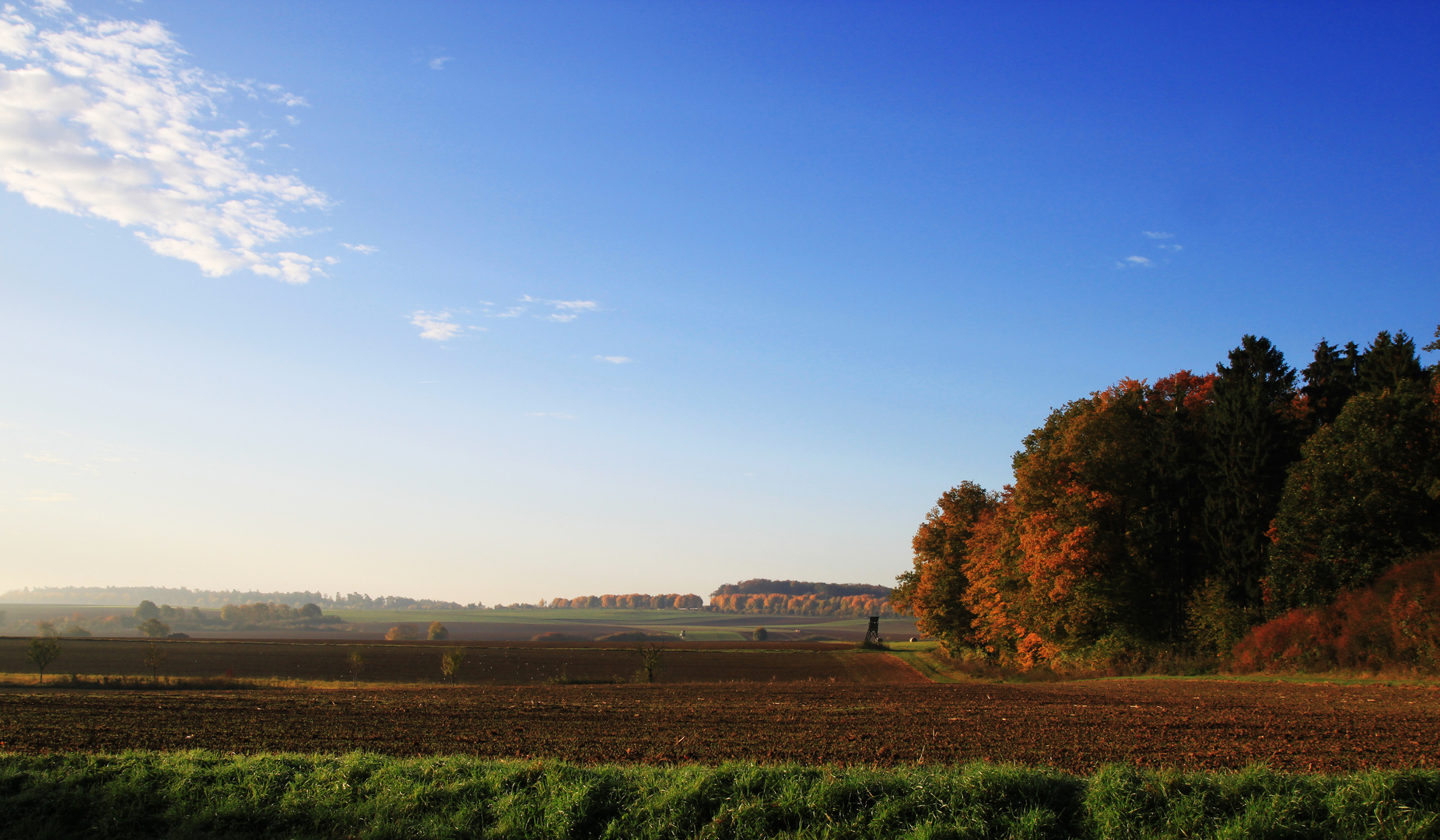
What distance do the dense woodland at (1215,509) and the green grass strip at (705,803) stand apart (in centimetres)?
2982

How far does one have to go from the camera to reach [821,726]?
65.5 feet

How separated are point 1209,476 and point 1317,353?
11.4 meters

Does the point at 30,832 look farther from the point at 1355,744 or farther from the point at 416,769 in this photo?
the point at 1355,744

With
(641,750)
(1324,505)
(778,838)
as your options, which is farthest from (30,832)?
(1324,505)

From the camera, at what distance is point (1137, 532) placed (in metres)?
41.9

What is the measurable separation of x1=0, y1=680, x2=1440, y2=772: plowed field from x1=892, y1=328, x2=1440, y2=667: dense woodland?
7.57 metres

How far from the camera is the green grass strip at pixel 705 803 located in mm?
7391

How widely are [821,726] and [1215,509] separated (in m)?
30.2

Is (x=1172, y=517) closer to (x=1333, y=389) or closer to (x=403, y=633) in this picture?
(x=1333, y=389)

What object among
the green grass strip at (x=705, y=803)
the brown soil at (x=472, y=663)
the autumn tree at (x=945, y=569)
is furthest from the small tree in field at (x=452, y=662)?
the green grass strip at (x=705, y=803)

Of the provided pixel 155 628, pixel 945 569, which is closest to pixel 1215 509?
pixel 945 569

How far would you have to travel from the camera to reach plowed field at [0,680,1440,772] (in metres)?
14.2

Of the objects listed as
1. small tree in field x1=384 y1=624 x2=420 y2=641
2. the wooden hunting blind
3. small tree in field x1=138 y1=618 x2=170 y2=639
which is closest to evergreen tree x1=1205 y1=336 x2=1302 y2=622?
the wooden hunting blind

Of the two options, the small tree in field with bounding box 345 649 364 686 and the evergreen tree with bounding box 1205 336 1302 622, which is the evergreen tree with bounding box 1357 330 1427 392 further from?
the small tree in field with bounding box 345 649 364 686
